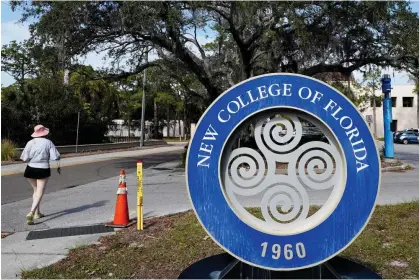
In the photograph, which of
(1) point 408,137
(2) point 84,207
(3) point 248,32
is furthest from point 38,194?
(1) point 408,137

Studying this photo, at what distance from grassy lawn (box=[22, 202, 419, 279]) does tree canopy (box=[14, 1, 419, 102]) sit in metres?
8.02

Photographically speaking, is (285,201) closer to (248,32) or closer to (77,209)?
(77,209)

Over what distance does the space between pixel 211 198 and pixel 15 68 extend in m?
51.3

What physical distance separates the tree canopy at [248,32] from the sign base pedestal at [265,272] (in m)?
9.83

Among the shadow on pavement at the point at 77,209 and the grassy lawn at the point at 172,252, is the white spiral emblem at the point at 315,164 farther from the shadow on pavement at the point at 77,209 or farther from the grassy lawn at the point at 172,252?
the shadow on pavement at the point at 77,209

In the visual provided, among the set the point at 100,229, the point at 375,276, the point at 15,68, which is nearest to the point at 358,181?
the point at 375,276

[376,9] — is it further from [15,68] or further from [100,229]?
[15,68]

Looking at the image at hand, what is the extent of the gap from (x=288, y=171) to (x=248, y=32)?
1424cm

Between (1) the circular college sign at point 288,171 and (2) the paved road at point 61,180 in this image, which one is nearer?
(1) the circular college sign at point 288,171

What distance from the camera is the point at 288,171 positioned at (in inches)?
160

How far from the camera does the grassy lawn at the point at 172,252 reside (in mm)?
5164

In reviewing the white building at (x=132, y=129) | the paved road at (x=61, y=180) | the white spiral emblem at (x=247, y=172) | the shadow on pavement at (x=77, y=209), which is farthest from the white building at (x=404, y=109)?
the white spiral emblem at (x=247, y=172)

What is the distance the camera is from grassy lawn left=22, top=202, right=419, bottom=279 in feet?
16.9

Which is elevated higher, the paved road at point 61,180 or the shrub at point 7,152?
the shrub at point 7,152
